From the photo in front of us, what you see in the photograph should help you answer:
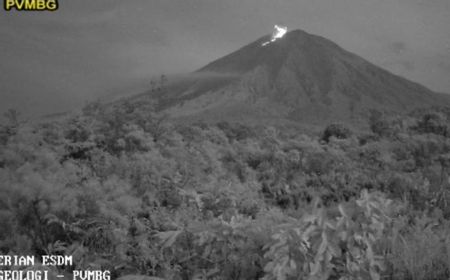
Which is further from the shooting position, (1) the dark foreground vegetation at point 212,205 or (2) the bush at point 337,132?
(2) the bush at point 337,132

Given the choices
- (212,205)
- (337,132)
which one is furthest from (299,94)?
(212,205)

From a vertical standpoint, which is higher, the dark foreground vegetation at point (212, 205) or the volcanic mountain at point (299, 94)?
the volcanic mountain at point (299, 94)

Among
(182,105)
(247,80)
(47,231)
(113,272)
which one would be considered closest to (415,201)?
(113,272)

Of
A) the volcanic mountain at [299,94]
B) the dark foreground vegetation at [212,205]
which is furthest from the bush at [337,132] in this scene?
the volcanic mountain at [299,94]

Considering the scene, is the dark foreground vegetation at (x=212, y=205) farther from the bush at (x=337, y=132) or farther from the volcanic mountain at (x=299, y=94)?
the volcanic mountain at (x=299, y=94)

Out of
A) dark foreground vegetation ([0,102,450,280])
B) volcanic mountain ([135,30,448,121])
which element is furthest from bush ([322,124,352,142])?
volcanic mountain ([135,30,448,121])

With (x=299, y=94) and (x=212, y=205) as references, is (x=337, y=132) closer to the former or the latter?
(x=212, y=205)

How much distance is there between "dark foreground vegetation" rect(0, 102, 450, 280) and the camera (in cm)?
359

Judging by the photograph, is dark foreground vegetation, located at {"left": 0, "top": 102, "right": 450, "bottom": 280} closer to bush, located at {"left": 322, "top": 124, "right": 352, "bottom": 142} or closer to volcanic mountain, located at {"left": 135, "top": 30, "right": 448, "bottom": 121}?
bush, located at {"left": 322, "top": 124, "right": 352, "bottom": 142}

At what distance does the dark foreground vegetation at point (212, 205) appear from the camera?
3588 millimetres

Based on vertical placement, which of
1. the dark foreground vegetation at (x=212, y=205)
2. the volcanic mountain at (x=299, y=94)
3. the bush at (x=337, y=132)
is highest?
the volcanic mountain at (x=299, y=94)

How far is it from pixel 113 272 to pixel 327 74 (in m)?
201

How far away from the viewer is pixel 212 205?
6695mm

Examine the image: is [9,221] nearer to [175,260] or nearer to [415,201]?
[175,260]
